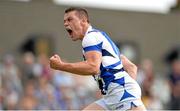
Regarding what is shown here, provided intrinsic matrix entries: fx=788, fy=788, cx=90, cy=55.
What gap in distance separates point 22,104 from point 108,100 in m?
6.20

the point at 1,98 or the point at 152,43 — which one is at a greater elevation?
the point at 1,98

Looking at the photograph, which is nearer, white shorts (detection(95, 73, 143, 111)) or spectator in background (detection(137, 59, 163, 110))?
white shorts (detection(95, 73, 143, 111))

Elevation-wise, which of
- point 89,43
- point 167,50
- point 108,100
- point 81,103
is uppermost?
point 89,43

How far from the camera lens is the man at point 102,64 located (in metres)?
9.27

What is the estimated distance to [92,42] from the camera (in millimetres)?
9367

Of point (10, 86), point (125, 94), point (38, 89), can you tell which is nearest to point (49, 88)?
point (38, 89)

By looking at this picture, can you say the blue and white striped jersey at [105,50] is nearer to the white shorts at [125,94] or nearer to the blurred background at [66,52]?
the white shorts at [125,94]

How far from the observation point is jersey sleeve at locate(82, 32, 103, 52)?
9.34 m

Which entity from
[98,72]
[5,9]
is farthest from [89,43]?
[5,9]

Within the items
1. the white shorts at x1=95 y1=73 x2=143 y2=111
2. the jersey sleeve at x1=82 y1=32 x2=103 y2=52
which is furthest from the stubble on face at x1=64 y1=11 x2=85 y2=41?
the white shorts at x1=95 y1=73 x2=143 y2=111

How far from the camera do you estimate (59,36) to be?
24.1 metres

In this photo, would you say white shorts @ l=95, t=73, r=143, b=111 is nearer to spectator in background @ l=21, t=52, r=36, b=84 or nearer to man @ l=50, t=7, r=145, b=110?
man @ l=50, t=7, r=145, b=110

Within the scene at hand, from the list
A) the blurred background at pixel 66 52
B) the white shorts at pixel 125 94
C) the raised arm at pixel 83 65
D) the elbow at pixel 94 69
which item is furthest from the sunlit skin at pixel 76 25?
the blurred background at pixel 66 52

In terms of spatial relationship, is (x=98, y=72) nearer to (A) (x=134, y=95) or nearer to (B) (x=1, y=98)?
(A) (x=134, y=95)
